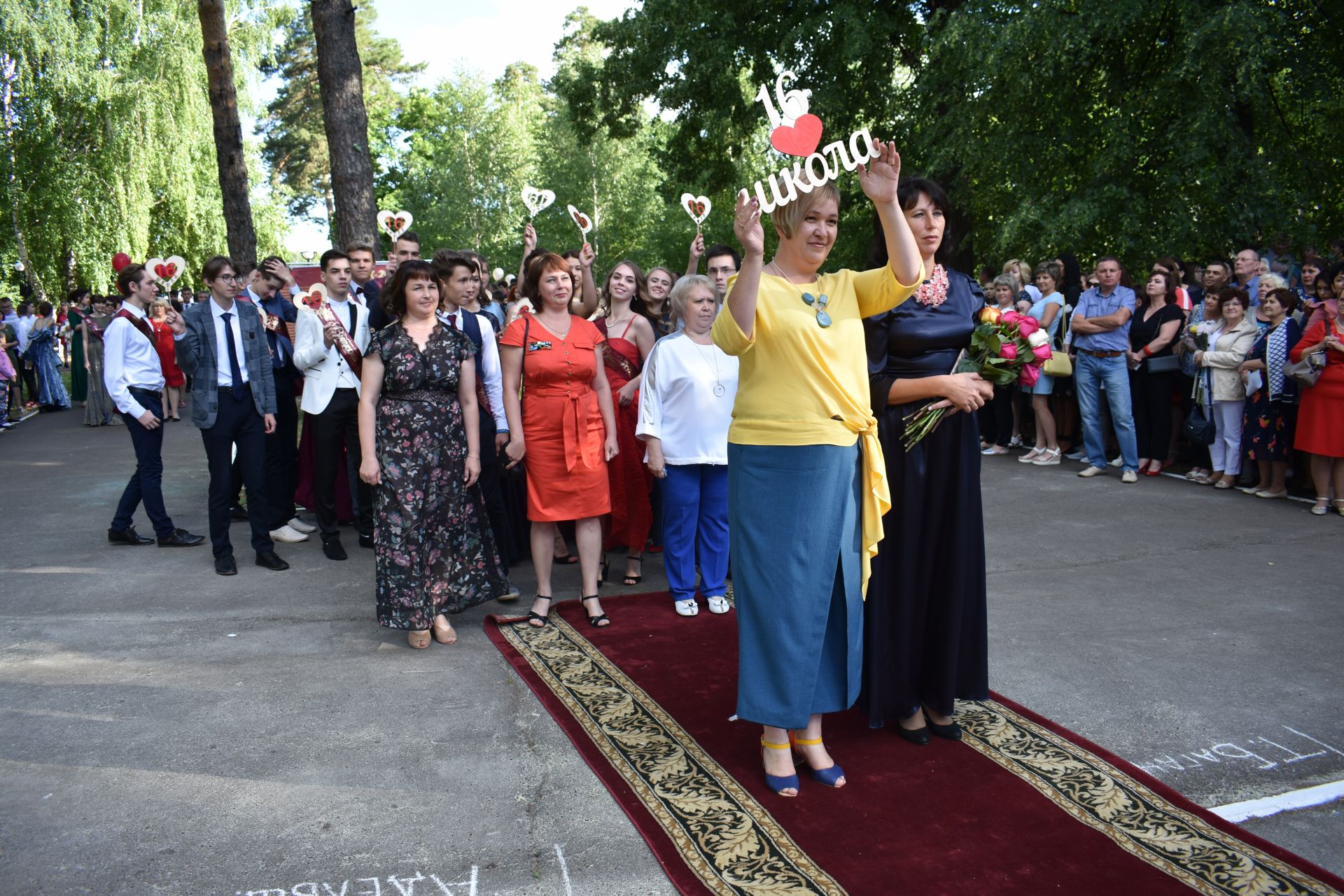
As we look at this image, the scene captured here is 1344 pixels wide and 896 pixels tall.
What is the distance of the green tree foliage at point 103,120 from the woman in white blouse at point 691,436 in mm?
21454

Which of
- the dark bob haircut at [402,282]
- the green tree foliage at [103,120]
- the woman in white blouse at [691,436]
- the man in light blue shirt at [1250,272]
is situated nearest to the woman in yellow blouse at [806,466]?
the woman in white blouse at [691,436]

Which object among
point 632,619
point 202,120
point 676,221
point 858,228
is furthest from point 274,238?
point 632,619

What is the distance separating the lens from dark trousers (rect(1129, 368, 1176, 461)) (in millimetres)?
9805

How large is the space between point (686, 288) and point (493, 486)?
2051mm

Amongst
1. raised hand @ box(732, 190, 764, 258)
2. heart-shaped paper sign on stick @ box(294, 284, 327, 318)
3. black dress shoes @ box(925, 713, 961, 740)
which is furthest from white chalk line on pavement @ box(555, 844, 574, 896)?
heart-shaped paper sign on stick @ box(294, 284, 327, 318)

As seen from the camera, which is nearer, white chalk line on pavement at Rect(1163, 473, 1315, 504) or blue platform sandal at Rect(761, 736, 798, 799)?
blue platform sandal at Rect(761, 736, 798, 799)

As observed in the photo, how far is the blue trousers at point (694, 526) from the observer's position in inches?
241

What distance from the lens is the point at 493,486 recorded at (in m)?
7.00

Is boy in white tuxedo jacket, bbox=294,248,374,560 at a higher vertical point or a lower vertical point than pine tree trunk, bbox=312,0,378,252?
lower

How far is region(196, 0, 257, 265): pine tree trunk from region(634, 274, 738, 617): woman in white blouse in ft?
28.7

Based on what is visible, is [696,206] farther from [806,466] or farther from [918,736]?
[918,736]

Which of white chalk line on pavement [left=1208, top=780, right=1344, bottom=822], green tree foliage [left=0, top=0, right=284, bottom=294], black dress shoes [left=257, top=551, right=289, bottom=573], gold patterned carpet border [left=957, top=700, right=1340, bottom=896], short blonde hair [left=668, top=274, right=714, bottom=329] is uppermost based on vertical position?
green tree foliage [left=0, top=0, right=284, bottom=294]

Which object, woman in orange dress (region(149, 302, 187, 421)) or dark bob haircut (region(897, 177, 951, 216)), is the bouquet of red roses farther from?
woman in orange dress (region(149, 302, 187, 421))

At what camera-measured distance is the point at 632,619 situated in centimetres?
595
